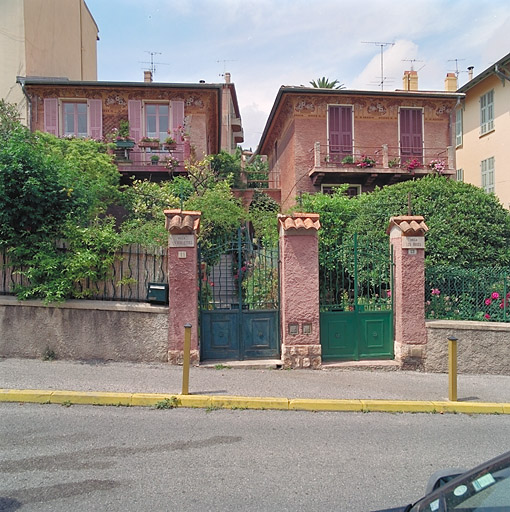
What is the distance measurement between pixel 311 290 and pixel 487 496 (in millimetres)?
6021

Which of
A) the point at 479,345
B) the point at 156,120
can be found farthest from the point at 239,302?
the point at 156,120

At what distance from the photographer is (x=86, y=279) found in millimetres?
7734

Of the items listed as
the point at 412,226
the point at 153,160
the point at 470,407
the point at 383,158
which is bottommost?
the point at 470,407

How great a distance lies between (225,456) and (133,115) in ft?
53.5

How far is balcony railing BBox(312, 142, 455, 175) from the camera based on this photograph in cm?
1870

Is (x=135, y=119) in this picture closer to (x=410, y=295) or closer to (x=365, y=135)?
(x=365, y=135)

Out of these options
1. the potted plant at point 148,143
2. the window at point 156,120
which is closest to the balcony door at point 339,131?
the window at point 156,120

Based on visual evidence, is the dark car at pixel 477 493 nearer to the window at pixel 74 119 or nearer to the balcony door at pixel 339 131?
the balcony door at pixel 339 131

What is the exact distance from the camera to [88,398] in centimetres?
582

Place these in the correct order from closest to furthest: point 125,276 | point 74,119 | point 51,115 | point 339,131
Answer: point 125,276 → point 51,115 → point 74,119 → point 339,131

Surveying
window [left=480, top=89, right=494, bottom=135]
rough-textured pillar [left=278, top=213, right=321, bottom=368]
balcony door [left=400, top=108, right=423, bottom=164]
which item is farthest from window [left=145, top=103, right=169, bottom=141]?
window [left=480, top=89, right=494, bottom=135]

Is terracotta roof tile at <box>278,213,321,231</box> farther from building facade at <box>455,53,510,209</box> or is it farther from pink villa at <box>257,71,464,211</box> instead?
building facade at <box>455,53,510,209</box>

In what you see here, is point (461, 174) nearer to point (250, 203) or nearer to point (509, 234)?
point (250, 203)

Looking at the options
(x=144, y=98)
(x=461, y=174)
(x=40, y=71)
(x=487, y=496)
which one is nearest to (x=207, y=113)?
(x=144, y=98)
